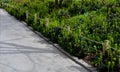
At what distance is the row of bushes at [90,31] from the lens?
30.3 ft

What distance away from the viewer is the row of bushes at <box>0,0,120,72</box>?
9250 mm

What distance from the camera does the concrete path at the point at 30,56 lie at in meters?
9.33

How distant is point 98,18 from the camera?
46.5 feet

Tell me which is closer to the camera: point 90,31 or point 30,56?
point 30,56

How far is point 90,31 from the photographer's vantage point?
42.0 feet

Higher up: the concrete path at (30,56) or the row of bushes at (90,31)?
the row of bushes at (90,31)

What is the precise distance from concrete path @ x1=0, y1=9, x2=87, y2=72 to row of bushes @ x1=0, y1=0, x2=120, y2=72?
1.92 ft

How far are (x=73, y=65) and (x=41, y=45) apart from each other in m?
3.25

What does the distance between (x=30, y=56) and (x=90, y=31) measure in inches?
134

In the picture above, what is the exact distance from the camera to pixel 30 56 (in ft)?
35.5

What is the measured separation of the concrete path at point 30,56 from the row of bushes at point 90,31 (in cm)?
59

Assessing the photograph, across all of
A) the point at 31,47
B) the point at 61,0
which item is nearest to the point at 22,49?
the point at 31,47

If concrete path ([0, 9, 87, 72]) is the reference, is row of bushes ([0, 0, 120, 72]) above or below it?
above

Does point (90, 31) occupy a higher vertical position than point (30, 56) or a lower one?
higher
